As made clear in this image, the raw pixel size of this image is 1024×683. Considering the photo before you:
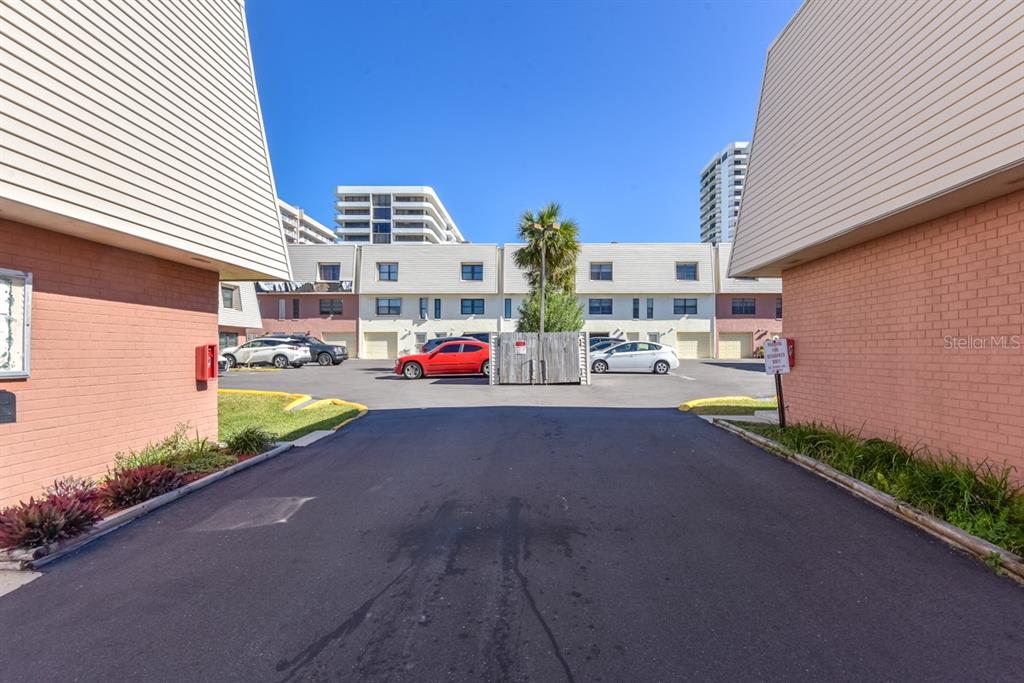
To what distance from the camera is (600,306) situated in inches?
1267

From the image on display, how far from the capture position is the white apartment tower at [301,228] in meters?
64.8

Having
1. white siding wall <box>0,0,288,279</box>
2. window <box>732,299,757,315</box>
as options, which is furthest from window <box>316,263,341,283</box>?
window <box>732,299,757,315</box>

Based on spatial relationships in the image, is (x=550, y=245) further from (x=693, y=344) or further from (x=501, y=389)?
(x=693, y=344)

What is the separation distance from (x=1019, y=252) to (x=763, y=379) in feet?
48.5

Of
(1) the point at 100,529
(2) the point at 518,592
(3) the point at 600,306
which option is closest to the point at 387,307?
(3) the point at 600,306

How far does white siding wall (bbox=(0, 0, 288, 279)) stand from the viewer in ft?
12.9

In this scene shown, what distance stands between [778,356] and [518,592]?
6736mm

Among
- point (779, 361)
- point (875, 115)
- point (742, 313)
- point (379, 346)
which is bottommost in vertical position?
point (779, 361)

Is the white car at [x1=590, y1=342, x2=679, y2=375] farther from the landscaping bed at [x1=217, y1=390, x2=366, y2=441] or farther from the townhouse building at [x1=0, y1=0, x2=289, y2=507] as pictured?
the townhouse building at [x1=0, y1=0, x2=289, y2=507]

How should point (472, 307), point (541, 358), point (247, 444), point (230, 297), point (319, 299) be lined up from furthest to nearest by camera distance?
point (319, 299) < point (472, 307) < point (230, 297) < point (541, 358) < point (247, 444)

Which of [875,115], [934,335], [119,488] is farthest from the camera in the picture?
[875,115]

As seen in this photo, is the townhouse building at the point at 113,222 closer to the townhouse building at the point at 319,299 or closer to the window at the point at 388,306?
the window at the point at 388,306

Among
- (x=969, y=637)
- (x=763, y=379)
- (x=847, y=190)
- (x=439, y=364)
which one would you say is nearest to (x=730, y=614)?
(x=969, y=637)

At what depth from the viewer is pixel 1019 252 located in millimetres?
4094
